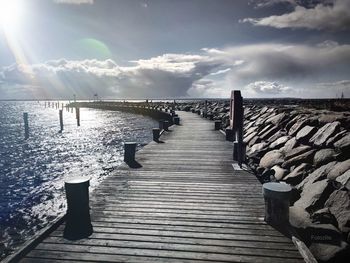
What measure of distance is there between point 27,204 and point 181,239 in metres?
9.11

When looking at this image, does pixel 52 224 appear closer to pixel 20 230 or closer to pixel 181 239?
pixel 181 239

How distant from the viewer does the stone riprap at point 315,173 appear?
16.8 feet

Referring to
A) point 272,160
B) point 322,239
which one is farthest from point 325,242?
point 272,160

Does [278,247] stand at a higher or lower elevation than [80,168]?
higher

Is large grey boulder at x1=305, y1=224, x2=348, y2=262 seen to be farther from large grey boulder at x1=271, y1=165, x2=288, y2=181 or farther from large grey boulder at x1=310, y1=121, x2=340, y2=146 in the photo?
large grey boulder at x1=310, y1=121, x2=340, y2=146

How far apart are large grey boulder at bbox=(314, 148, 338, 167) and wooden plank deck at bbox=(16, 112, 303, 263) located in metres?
2.46

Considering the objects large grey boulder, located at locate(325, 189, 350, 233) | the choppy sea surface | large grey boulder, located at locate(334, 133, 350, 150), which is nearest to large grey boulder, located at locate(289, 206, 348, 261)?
large grey boulder, located at locate(325, 189, 350, 233)

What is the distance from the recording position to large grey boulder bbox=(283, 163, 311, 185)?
873cm

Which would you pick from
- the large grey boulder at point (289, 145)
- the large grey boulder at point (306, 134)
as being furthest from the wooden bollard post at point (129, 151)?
the large grey boulder at point (306, 134)

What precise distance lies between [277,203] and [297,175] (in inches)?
178

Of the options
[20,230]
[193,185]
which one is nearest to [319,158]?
[193,185]

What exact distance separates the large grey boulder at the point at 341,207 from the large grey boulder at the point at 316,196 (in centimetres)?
25

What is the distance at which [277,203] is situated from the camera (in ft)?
15.6

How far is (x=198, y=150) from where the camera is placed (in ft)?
40.3
